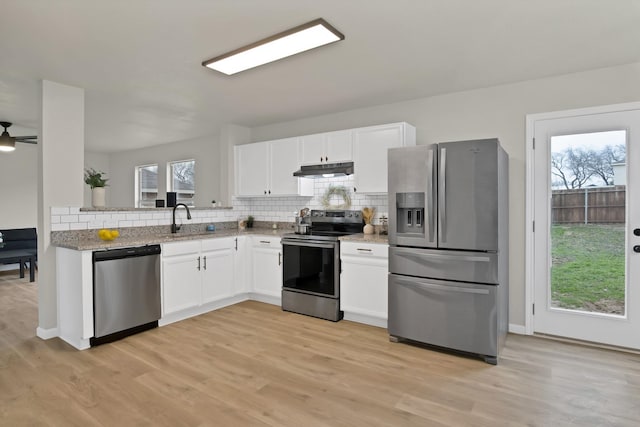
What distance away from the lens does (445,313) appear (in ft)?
9.89

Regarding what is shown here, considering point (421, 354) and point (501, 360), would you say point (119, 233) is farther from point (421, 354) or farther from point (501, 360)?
point (501, 360)

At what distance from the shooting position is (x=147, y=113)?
483 centimetres

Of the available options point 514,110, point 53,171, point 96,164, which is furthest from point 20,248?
point 514,110

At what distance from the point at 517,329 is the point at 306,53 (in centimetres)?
322

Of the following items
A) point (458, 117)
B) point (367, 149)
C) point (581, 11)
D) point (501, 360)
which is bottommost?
point (501, 360)

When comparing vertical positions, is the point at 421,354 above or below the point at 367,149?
below

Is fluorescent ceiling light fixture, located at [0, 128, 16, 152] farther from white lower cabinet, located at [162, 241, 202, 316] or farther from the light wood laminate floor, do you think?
white lower cabinet, located at [162, 241, 202, 316]

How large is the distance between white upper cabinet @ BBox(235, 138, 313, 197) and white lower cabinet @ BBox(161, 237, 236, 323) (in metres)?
0.94

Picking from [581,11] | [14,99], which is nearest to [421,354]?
[581,11]

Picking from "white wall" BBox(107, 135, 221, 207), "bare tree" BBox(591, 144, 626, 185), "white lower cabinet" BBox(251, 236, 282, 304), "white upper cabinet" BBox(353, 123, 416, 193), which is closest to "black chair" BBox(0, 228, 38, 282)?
"white wall" BBox(107, 135, 221, 207)

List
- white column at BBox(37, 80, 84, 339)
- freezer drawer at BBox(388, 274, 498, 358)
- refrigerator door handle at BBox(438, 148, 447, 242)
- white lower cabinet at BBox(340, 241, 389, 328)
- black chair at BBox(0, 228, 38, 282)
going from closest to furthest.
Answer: freezer drawer at BBox(388, 274, 498, 358)
refrigerator door handle at BBox(438, 148, 447, 242)
white column at BBox(37, 80, 84, 339)
white lower cabinet at BBox(340, 241, 389, 328)
black chair at BBox(0, 228, 38, 282)

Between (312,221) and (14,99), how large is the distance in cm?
376

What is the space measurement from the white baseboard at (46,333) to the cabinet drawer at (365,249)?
9.45ft

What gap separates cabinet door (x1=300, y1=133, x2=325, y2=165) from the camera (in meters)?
4.40
